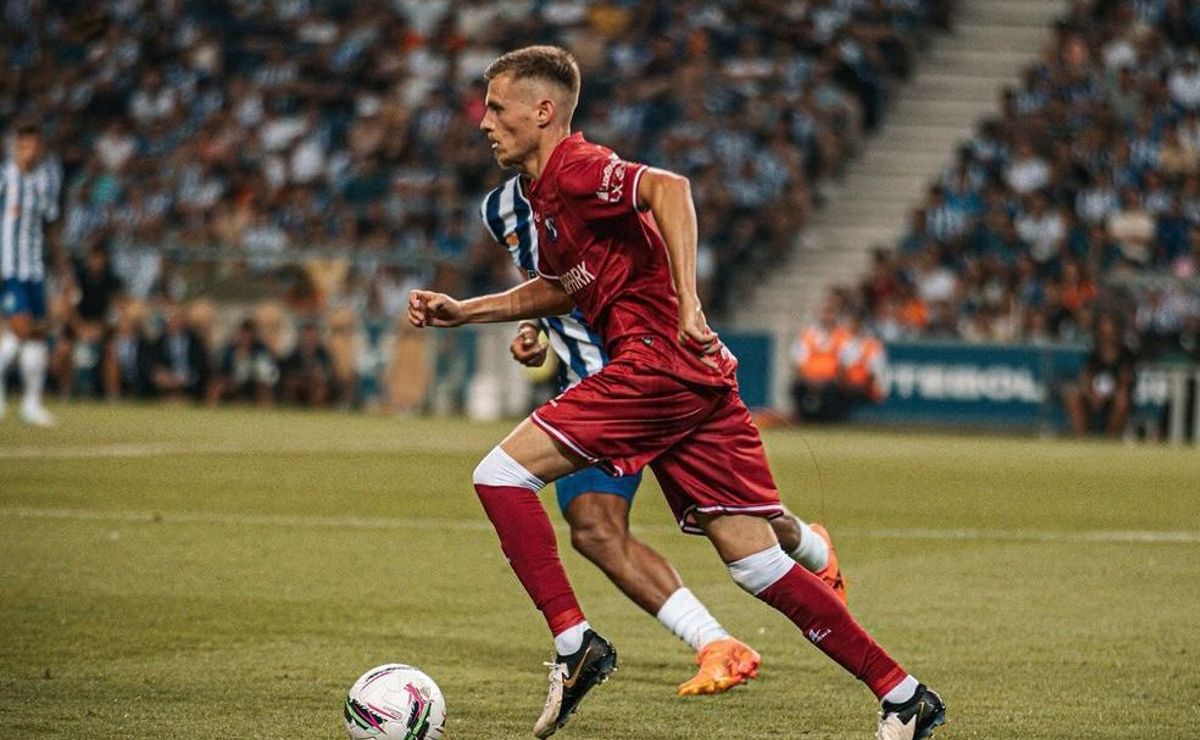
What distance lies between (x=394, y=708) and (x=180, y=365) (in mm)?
19846

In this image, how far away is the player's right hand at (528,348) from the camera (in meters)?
6.62

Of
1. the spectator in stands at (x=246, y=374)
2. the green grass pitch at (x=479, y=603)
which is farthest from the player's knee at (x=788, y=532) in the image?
the spectator in stands at (x=246, y=374)

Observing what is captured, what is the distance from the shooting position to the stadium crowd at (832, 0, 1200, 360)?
23578 mm

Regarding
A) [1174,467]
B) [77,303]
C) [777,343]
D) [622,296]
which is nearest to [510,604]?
[622,296]

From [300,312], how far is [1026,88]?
399 inches

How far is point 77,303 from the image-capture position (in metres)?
25.2

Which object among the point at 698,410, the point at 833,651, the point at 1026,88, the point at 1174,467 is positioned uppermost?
the point at 1026,88

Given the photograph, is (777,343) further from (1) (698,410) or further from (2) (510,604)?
A: (1) (698,410)

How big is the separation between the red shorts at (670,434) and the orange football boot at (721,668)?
3.24 ft

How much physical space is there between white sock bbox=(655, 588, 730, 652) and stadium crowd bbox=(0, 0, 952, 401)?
58.2 ft

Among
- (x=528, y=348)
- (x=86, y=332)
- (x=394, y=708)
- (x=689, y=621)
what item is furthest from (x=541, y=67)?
(x=86, y=332)

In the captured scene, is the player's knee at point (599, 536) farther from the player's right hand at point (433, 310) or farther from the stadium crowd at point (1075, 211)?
the stadium crowd at point (1075, 211)

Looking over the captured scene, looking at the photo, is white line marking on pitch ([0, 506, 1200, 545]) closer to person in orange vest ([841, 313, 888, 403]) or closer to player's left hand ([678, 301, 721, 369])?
player's left hand ([678, 301, 721, 369])

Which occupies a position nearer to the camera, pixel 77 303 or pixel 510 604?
pixel 510 604
